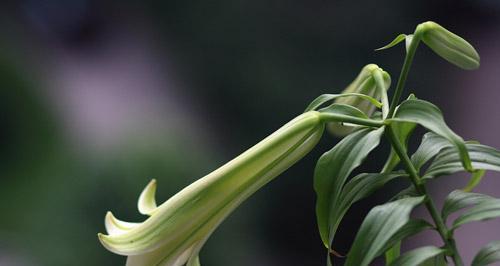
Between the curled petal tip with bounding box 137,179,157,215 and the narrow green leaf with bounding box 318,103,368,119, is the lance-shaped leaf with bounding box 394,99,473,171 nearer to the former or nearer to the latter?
the narrow green leaf with bounding box 318,103,368,119

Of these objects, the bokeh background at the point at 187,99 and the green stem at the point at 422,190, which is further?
the bokeh background at the point at 187,99

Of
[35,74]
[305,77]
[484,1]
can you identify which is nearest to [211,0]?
[305,77]

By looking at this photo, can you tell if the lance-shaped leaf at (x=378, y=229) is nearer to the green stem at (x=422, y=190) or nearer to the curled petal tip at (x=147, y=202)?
the green stem at (x=422, y=190)

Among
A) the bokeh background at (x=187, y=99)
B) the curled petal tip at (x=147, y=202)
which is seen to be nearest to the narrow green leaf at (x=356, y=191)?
the curled petal tip at (x=147, y=202)

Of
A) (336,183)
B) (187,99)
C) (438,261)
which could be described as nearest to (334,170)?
(336,183)

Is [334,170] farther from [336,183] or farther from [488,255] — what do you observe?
[488,255]

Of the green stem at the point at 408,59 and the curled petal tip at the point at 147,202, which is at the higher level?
the green stem at the point at 408,59
